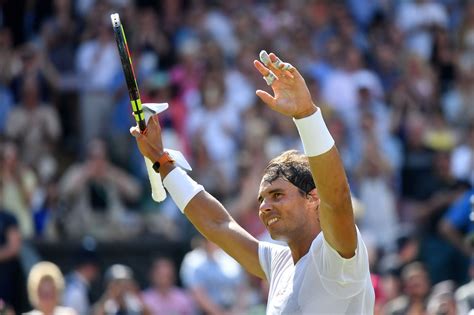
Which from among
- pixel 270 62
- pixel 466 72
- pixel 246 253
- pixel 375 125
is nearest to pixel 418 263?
pixel 375 125

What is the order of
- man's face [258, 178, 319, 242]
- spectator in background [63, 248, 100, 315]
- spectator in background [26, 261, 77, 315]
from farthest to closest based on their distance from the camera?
1. spectator in background [63, 248, 100, 315]
2. spectator in background [26, 261, 77, 315]
3. man's face [258, 178, 319, 242]

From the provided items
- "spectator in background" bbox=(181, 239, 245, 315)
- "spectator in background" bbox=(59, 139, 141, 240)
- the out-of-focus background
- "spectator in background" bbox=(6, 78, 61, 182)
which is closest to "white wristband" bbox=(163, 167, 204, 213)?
the out-of-focus background

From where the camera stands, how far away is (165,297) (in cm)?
1184

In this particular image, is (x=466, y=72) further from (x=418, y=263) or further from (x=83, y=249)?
(x=83, y=249)

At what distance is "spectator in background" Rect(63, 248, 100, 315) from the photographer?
11.5 m

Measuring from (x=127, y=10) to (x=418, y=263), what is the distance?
16.8 ft

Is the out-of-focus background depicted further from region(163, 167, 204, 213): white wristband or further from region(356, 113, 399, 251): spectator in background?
region(163, 167, 204, 213): white wristband

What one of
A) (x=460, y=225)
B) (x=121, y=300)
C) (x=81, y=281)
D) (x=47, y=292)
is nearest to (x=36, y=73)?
(x=81, y=281)

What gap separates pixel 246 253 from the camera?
5605 millimetres

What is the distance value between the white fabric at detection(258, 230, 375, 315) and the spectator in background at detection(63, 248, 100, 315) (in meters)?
6.61

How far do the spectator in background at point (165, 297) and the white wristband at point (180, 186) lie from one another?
6.06 meters

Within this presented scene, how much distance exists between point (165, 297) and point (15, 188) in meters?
1.93

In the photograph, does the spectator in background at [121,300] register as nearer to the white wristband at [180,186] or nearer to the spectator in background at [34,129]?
the spectator in background at [34,129]

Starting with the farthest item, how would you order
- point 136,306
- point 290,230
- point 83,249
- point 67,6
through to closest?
point 67,6 → point 83,249 → point 136,306 → point 290,230
